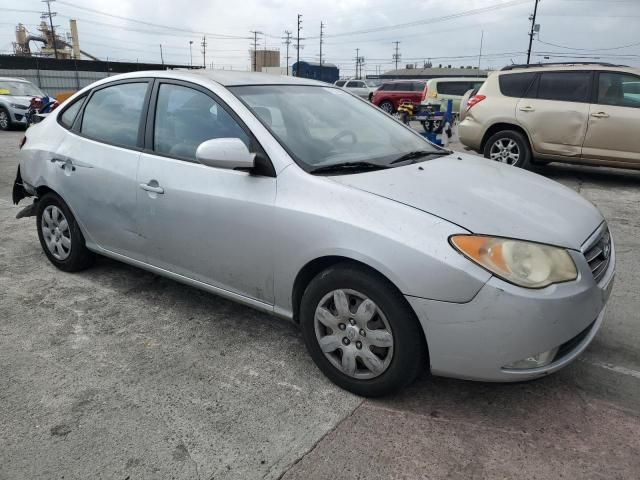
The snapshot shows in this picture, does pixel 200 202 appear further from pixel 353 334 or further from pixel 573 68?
pixel 573 68

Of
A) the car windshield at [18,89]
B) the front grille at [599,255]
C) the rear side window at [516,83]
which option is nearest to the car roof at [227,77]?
the front grille at [599,255]

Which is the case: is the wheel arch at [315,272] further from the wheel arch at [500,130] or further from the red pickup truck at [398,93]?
the red pickup truck at [398,93]

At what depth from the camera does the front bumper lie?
2.17 metres

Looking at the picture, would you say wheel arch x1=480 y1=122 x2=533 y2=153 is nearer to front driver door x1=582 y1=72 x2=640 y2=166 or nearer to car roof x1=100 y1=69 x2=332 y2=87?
front driver door x1=582 y1=72 x2=640 y2=166

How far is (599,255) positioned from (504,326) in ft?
2.60

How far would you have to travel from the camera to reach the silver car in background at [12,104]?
50.0ft

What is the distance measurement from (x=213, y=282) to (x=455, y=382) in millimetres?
1490

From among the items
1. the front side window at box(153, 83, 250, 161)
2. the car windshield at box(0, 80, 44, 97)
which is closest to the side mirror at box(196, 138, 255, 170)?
the front side window at box(153, 83, 250, 161)

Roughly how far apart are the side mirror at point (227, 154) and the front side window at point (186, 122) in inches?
9.0

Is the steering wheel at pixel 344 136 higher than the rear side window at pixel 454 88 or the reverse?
the reverse

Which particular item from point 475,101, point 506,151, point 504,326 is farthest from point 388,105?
point 504,326

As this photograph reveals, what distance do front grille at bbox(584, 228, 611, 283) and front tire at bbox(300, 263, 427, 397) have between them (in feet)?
2.88

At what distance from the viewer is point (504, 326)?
7.18ft

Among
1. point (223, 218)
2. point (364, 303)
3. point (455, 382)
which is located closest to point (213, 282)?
point (223, 218)
